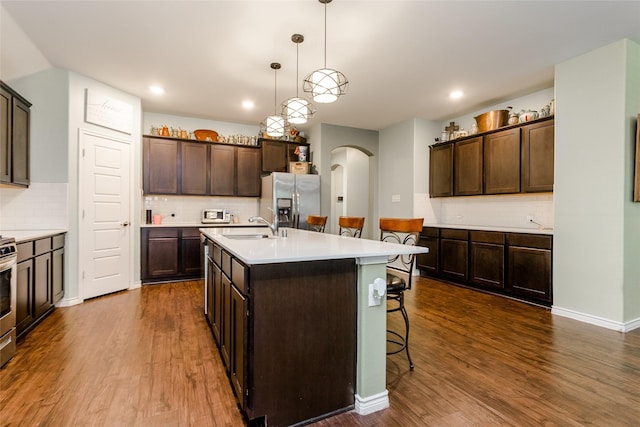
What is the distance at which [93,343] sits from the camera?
2617mm

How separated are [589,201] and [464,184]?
1849mm

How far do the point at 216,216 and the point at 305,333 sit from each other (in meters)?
4.32

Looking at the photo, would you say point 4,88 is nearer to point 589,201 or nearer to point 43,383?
point 43,383

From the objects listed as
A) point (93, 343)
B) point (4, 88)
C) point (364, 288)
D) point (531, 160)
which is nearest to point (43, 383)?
point (93, 343)

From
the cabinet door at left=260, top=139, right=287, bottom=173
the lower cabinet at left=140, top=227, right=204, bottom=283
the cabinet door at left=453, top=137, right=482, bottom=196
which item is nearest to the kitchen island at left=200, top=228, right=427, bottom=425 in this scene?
the lower cabinet at left=140, top=227, right=204, bottom=283

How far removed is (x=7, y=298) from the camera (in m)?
2.28

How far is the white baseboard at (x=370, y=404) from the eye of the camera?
1.73m

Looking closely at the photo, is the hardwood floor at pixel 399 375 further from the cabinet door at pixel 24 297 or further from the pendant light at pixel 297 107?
the pendant light at pixel 297 107

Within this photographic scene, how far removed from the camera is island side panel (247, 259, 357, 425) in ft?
5.02

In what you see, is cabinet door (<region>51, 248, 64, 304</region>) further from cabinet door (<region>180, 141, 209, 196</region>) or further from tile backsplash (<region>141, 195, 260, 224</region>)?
cabinet door (<region>180, 141, 209, 196</region>)

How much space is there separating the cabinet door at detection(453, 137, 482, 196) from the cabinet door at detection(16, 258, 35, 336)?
5.32 m

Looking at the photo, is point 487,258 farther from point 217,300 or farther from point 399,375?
point 217,300

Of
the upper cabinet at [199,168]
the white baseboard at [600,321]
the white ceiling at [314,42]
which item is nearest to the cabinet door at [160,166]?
the upper cabinet at [199,168]

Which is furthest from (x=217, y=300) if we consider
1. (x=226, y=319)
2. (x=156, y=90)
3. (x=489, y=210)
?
(x=489, y=210)
